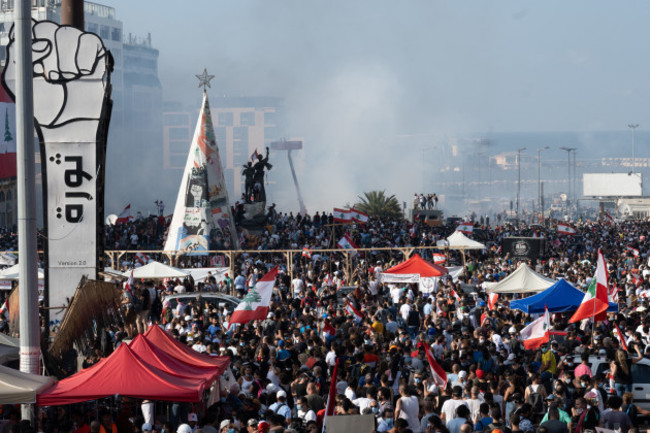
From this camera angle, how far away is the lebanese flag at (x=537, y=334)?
1692cm

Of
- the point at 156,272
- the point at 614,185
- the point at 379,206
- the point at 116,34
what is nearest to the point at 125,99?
the point at 116,34

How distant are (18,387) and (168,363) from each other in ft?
6.52

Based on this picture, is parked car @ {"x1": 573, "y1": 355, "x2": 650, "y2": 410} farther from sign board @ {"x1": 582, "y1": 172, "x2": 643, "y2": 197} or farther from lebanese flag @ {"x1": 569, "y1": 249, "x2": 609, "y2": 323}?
sign board @ {"x1": 582, "y1": 172, "x2": 643, "y2": 197}

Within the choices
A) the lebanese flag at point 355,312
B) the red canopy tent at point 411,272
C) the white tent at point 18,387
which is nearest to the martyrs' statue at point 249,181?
the red canopy tent at point 411,272

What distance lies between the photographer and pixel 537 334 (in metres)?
17.1

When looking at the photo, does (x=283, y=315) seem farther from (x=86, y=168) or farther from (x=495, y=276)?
(x=495, y=276)

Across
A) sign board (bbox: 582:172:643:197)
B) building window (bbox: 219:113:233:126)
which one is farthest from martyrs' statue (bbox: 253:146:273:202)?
building window (bbox: 219:113:233:126)

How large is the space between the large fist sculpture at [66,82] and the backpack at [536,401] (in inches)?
286

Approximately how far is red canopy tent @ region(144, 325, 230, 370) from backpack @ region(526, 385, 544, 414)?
358 cm

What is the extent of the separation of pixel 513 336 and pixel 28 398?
30.9 ft

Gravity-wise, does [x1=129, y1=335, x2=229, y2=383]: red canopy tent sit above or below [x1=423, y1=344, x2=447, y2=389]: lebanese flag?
above

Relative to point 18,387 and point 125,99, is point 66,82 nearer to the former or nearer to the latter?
point 18,387

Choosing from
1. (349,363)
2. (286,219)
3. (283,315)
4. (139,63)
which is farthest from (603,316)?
(139,63)

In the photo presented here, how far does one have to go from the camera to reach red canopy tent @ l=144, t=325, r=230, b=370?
516 inches
